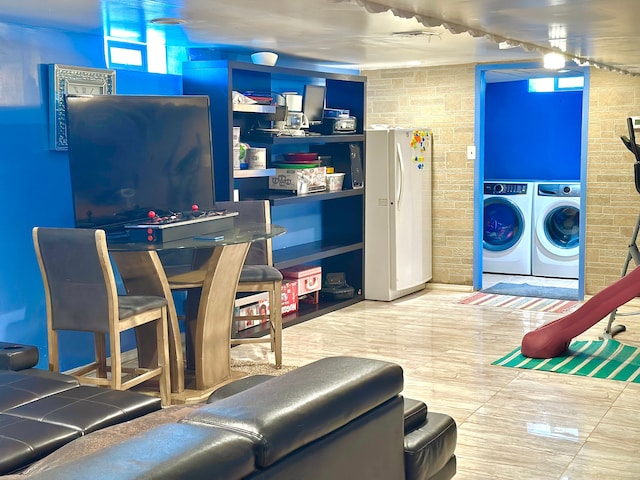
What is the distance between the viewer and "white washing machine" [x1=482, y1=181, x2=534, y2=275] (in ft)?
29.2

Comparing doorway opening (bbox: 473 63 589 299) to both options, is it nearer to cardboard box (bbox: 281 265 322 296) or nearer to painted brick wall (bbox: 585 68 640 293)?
painted brick wall (bbox: 585 68 640 293)

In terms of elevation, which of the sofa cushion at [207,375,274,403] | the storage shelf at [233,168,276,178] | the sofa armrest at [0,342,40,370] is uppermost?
the storage shelf at [233,168,276,178]

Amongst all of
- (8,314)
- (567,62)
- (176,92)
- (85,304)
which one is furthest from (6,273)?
(567,62)

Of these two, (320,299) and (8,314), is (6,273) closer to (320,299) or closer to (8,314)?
(8,314)

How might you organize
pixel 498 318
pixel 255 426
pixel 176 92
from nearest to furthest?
pixel 255 426
pixel 176 92
pixel 498 318

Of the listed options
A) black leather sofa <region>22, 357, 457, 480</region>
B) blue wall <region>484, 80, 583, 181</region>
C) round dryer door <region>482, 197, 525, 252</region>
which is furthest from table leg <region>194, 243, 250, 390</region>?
blue wall <region>484, 80, 583, 181</region>

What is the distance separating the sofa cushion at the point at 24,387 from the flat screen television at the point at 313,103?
12.5ft

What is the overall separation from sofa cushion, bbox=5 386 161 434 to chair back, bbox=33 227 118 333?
2.77 feet

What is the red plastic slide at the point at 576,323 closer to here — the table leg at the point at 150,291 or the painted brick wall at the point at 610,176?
the painted brick wall at the point at 610,176

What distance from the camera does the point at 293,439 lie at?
1.77m

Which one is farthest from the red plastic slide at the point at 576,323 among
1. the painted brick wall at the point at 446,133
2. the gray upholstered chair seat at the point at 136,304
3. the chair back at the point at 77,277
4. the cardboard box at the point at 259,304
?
the chair back at the point at 77,277

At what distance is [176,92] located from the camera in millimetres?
5926

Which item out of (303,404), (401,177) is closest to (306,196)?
(401,177)

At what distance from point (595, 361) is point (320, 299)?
2644 mm
